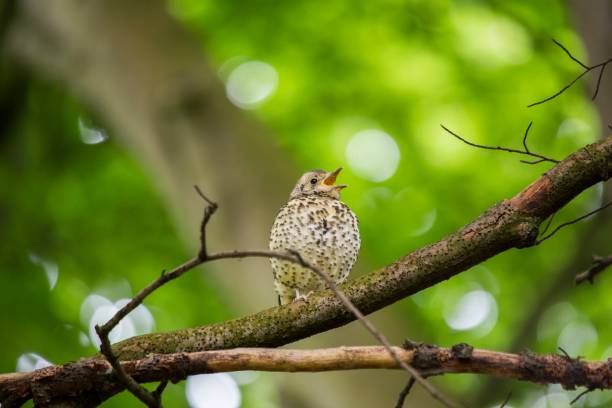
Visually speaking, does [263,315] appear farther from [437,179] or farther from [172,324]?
[172,324]

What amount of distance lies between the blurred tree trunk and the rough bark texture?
2495 mm

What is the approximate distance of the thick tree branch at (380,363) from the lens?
88.5 inches

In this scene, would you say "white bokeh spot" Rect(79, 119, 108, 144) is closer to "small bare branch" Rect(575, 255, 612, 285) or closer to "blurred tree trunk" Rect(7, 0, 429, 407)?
"blurred tree trunk" Rect(7, 0, 429, 407)

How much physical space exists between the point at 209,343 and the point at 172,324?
604 centimetres

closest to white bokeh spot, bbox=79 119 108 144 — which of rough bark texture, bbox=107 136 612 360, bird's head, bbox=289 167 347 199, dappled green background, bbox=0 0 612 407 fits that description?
dappled green background, bbox=0 0 612 407

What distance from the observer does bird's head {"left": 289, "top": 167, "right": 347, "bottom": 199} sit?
4.58 metres

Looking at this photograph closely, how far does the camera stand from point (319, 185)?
15.4 feet

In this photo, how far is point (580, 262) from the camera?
5945 millimetres

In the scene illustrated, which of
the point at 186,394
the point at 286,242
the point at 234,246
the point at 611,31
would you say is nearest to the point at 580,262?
the point at 611,31

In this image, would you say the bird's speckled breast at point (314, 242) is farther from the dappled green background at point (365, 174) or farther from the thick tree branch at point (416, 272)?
the dappled green background at point (365, 174)

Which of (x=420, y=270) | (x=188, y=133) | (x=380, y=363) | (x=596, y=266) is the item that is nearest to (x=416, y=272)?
(x=420, y=270)

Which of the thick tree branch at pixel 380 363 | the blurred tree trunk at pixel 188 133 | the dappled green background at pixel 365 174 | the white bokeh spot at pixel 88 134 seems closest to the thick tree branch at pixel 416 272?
the thick tree branch at pixel 380 363

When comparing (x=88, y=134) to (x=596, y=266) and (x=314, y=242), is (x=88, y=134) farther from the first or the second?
(x=596, y=266)

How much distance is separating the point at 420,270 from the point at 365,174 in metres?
5.65
